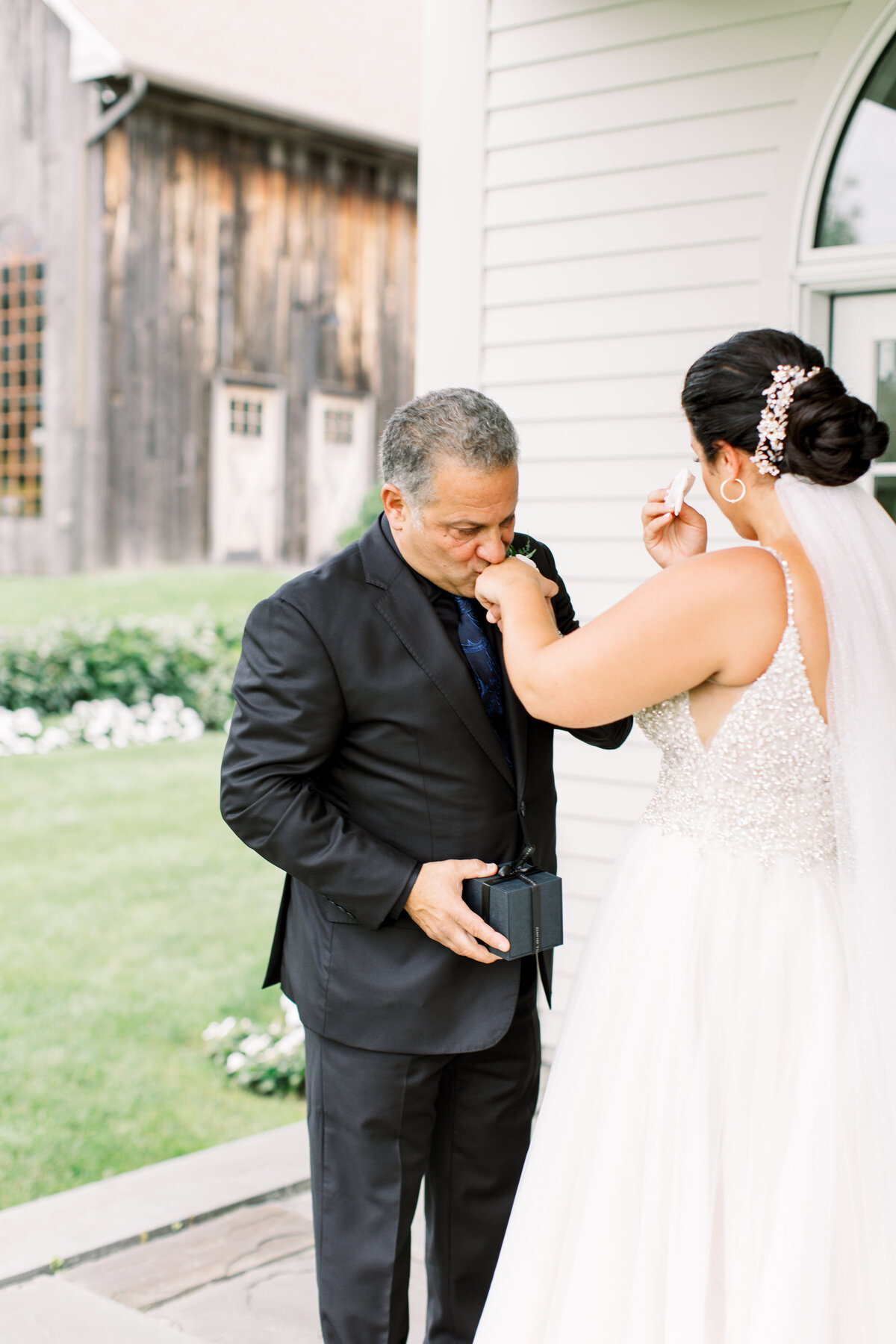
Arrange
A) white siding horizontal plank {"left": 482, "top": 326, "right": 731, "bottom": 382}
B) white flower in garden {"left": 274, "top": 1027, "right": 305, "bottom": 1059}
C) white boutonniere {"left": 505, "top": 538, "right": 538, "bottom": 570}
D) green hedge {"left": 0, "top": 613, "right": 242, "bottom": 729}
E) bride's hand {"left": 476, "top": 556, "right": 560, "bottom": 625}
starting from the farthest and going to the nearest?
1. green hedge {"left": 0, "top": 613, "right": 242, "bottom": 729}
2. white flower in garden {"left": 274, "top": 1027, "right": 305, "bottom": 1059}
3. white siding horizontal plank {"left": 482, "top": 326, "right": 731, "bottom": 382}
4. white boutonniere {"left": 505, "top": 538, "right": 538, "bottom": 570}
5. bride's hand {"left": 476, "top": 556, "right": 560, "bottom": 625}

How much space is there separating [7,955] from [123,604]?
5.97m

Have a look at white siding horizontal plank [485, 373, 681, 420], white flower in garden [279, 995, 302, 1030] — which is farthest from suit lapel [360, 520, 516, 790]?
white flower in garden [279, 995, 302, 1030]

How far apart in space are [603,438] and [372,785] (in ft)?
7.04

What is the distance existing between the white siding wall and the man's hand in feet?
6.30

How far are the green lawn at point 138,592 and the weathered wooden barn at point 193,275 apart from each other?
181 mm

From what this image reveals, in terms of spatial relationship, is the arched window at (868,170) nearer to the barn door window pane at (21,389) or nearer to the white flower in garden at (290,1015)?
the white flower in garden at (290,1015)

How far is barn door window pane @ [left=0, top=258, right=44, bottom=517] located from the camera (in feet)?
38.8

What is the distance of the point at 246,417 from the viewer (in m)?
12.8

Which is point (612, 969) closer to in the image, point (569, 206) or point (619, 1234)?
point (619, 1234)

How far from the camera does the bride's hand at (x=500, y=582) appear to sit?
2.01 metres

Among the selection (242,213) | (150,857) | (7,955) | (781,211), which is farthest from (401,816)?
(242,213)

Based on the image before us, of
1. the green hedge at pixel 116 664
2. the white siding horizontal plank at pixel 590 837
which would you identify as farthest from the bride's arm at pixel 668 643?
the green hedge at pixel 116 664

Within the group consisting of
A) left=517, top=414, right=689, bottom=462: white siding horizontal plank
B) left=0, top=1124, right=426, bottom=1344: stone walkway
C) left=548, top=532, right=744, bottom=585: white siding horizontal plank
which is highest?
left=517, top=414, right=689, bottom=462: white siding horizontal plank

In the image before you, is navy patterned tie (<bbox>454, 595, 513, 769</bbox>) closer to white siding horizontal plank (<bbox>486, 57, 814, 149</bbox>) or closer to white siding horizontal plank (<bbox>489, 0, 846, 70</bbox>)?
white siding horizontal plank (<bbox>486, 57, 814, 149</bbox>)
